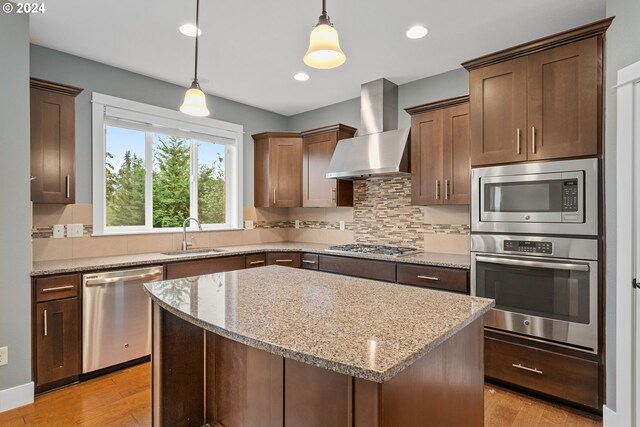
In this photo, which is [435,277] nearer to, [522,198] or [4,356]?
[522,198]

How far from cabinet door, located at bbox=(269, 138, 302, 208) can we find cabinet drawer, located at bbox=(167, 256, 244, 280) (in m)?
1.08

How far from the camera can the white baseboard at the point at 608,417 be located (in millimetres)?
1983

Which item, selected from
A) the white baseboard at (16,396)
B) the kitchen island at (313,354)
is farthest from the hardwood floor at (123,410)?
the kitchen island at (313,354)

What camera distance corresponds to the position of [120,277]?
2.82 meters

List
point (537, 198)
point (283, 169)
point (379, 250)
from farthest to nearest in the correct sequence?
point (283, 169) < point (379, 250) < point (537, 198)

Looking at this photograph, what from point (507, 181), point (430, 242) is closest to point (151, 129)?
point (430, 242)

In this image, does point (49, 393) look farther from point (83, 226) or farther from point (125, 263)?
point (83, 226)

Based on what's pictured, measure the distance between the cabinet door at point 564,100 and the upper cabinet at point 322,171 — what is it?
6.86 feet

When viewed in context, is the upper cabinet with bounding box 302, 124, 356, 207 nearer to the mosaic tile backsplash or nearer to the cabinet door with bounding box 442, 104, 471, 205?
the mosaic tile backsplash

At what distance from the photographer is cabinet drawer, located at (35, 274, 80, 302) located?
2.47m

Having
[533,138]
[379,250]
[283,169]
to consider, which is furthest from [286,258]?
[533,138]

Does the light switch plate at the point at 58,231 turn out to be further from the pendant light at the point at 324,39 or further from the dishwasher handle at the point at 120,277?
the pendant light at the point at 324,39

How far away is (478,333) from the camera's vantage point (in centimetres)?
145

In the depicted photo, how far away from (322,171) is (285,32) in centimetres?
181
